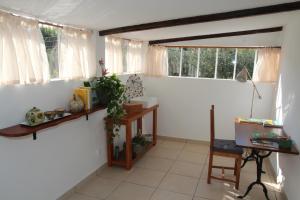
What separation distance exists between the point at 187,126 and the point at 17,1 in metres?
3.66

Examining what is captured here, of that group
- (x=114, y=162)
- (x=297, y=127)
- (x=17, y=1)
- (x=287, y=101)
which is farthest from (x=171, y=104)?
(x=17, y=1)

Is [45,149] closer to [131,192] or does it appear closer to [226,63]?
[131,192]

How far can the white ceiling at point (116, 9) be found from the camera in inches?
73.6

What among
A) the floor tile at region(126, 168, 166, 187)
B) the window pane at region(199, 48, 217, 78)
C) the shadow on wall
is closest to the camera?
the shadow on wall

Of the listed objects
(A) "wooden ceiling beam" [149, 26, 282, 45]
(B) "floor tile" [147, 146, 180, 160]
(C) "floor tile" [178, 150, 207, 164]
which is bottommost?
(C) "floor tile" [178, 150, 207, 164]

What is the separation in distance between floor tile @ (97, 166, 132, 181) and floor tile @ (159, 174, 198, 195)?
57 centimetres

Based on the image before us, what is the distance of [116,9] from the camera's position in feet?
7.04

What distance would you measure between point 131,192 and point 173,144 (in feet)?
6.06

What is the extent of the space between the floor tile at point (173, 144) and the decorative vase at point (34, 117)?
2.76 metres

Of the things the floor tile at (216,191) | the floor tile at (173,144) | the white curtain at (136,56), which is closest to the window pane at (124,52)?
the white curtain at (136,56)

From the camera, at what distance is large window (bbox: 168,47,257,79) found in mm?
4234

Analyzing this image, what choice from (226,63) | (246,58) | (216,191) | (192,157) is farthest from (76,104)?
(246,58)

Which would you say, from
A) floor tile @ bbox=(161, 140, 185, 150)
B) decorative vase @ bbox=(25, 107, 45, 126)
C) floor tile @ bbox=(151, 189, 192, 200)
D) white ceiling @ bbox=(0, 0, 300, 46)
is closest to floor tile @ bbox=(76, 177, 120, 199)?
floor tile @ bbox=(151, 189, 192, 200)

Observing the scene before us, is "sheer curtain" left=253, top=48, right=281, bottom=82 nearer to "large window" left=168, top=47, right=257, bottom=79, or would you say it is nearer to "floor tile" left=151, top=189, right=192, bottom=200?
"large window" left=168, top=47, right=257, bottom=79
